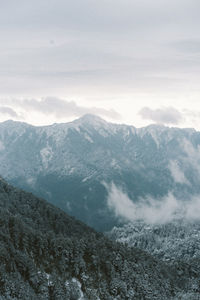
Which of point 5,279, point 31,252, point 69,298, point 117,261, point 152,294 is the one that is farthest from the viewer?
point 117,261

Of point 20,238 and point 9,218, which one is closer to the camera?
point 20,238

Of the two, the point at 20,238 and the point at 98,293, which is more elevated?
the point at 20,238

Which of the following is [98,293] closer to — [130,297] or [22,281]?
[130,297]

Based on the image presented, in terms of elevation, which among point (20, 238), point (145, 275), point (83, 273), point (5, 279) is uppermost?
point (20, 238)

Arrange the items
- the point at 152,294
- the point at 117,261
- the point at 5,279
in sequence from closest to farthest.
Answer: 1. the point at 5,279
2. the point at 152,294
3. the point at 117,261

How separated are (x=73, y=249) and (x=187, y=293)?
75750mm

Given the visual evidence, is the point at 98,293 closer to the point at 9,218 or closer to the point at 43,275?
the point at 43,275

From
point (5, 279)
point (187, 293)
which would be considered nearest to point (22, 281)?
point (5, 279)

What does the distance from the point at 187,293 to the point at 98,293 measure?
6434 centimetres

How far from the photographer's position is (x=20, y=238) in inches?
6432

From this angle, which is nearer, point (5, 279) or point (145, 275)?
point (5, 279)

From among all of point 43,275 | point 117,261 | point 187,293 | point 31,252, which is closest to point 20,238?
point 31,252

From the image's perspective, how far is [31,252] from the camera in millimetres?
158750

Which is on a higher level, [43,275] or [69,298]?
[43,275]
